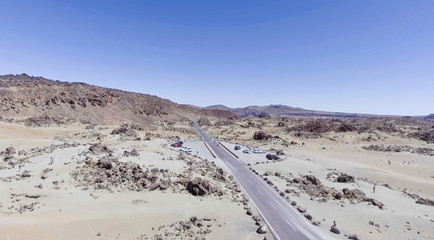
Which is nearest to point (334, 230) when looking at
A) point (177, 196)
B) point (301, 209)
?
point (301, 209)

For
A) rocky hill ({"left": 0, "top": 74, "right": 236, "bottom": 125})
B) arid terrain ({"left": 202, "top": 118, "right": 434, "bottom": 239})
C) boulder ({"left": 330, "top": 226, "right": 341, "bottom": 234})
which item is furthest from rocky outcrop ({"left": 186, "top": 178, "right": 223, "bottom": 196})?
rocky hill ({"left": 0, "top": 74, "right": 236, "bottom": 125})

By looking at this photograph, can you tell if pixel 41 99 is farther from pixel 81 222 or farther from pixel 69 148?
pixel 81 222

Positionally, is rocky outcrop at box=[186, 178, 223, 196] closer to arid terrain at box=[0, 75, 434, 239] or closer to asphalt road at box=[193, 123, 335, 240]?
arid terrain at box=[0, 75, 434, 239]

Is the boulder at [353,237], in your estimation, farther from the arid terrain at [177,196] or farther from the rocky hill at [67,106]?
the rocky hill at [67,106]

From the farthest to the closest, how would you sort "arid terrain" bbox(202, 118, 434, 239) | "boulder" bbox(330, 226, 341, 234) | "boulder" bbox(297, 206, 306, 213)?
"boulder" bbox(297, 206, 306, 213) → "arid terrain" bbox(202, 118, 434, 239) → "boulder" bbox(330, 226, 341, 234)

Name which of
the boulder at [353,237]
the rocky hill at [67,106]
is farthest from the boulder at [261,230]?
the rocky hill at [67,106]

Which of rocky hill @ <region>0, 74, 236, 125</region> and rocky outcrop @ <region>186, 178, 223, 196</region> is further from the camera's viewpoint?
rocky hill @ <region>0, 74, 236, 125</region>

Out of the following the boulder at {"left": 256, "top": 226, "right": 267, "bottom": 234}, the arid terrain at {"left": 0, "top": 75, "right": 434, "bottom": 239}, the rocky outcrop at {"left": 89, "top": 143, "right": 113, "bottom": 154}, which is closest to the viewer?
the arid terrain at {"left": 0, "top": 75, "right": 434, "bottom": 239}

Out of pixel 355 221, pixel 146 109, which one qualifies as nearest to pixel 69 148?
pixel 355 221
